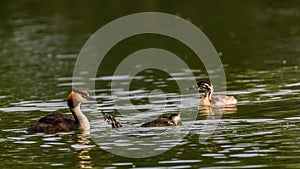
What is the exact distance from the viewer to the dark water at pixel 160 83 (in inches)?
575

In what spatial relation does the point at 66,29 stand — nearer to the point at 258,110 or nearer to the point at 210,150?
the point at 258,110

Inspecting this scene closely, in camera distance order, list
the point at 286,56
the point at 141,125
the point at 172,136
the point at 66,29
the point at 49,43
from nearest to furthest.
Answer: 1. the point at 172,136
2. the point at 141,125
3. the point at 286,56
4. the point at 49,43
5. the point at 66,29

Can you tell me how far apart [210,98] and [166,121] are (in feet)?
11.2

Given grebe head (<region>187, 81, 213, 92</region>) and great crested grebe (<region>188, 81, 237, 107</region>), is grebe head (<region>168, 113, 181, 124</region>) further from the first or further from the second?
grebe head (<region>187, 81, 213, 92</region>)

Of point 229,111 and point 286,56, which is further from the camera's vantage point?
point 286,56

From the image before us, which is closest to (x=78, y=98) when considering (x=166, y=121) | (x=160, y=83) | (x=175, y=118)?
(x=166, y=121)

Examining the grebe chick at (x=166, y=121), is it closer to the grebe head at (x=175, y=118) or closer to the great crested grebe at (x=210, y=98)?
the grebe head at (x=175, y=118)

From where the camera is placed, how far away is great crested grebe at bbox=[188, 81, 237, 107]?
1950cm

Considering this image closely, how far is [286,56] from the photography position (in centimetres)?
2652

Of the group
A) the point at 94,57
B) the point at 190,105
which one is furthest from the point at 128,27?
the point at 190,105

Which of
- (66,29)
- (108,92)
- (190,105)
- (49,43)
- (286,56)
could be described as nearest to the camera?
(190,105)

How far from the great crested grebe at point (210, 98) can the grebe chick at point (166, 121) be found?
2.53 meters

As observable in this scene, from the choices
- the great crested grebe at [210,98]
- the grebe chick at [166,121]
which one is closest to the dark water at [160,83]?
the grebe chick at [166,121]

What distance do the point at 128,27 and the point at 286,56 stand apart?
457 inches
